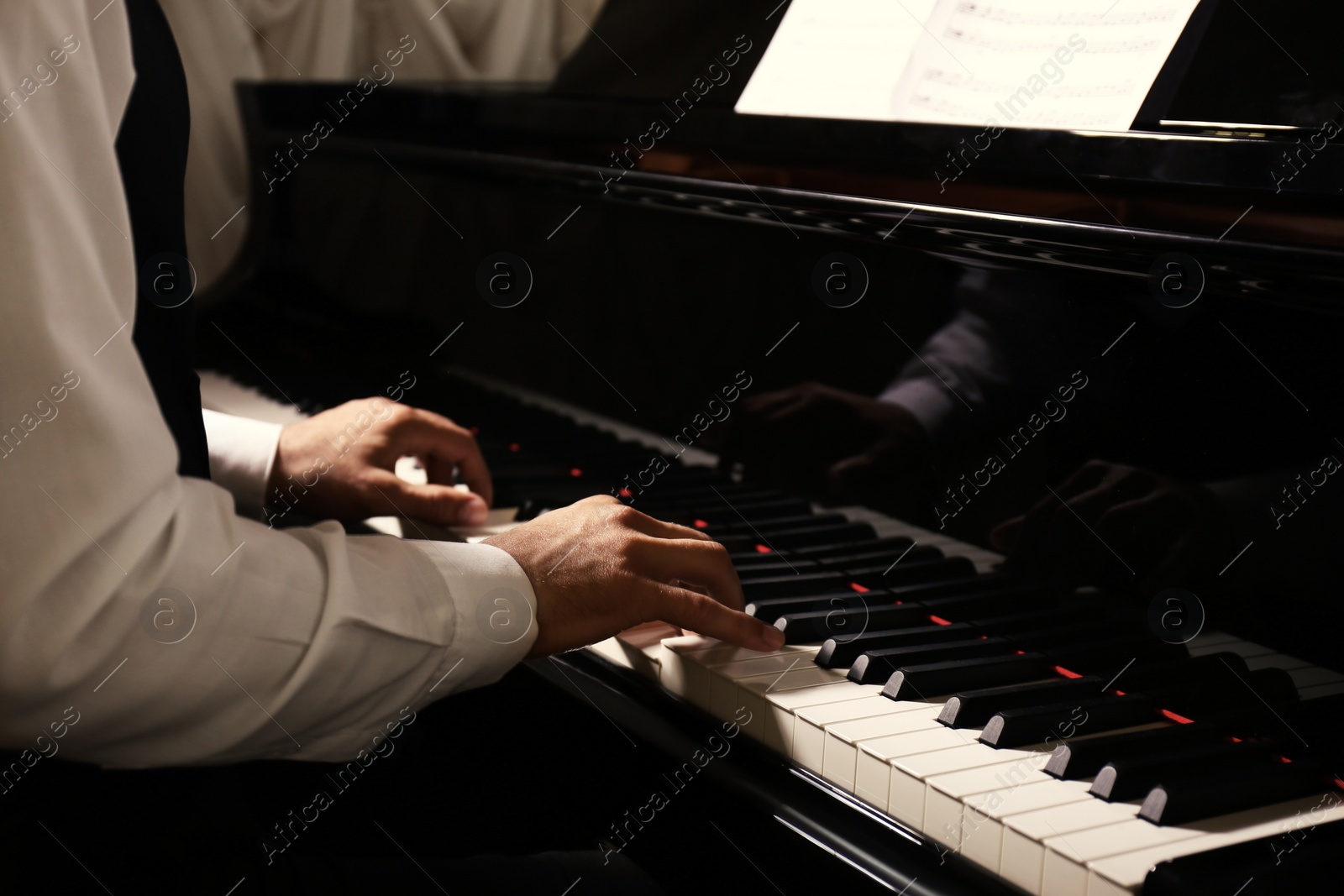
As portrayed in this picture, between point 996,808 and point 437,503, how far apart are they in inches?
33.9

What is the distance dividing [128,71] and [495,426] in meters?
0.91

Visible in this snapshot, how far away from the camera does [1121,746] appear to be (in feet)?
2.68

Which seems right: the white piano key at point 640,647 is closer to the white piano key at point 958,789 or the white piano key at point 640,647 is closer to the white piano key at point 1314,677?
the white piano key at point 958,789

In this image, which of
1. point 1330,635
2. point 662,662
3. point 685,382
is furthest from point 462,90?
point 1330,635

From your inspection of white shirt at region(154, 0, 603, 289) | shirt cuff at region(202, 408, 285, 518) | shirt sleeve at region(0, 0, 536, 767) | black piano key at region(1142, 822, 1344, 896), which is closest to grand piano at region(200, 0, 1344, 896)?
black piano key at region(1142, 822, 1344, 896)

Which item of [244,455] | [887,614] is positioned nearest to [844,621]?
[887,614]

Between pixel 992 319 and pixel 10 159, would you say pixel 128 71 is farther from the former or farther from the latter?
pixel 992 319

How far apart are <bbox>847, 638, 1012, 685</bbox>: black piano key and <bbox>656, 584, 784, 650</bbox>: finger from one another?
0.28 feet

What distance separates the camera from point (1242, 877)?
2.27 feet

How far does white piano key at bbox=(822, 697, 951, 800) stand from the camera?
0.86 m

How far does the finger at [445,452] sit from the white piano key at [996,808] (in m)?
0.91

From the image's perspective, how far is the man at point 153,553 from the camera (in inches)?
31.9

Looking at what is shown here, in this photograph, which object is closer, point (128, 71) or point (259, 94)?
point (128, 71)

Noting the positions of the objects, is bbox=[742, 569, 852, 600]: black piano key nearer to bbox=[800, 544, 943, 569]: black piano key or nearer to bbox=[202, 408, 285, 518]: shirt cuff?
bbox=[800, 544, 943, 569]: black piano key
